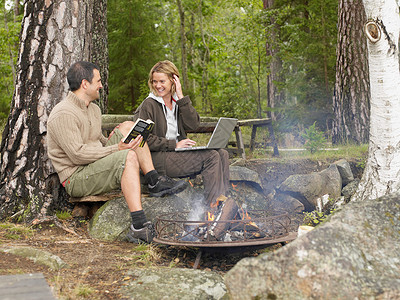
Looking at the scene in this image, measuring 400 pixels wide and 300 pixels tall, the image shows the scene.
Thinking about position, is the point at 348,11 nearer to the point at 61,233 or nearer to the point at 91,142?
the point at 91,142

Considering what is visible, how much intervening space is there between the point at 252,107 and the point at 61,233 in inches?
420

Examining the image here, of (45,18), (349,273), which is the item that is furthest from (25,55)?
(349,273)

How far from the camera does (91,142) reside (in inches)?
194

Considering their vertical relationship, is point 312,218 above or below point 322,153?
below

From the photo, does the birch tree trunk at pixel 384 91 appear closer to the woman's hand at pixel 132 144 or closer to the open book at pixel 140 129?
the open book at pixel 140 129

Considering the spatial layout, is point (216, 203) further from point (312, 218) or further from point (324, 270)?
point (324, 270)

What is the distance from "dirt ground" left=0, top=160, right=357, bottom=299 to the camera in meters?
3.03

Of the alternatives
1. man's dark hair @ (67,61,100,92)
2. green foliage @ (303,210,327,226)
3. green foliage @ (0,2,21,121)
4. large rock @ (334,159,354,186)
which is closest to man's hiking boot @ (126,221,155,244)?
man's dark hair @ (67,61,100,92)

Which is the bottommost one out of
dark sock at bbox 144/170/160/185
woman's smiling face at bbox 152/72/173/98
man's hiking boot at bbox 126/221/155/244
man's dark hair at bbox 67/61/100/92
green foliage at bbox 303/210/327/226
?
green foliage at bbox 303/210/327/226

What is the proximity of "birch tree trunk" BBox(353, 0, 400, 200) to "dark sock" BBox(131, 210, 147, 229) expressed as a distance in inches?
93.6

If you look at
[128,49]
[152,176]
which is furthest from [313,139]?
[128,49]

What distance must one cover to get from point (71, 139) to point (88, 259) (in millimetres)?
1338

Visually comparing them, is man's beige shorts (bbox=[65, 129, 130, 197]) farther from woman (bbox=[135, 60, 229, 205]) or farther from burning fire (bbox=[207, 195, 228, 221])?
burning fire (bbox=[207, 195, 228, 221])

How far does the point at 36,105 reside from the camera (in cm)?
502
